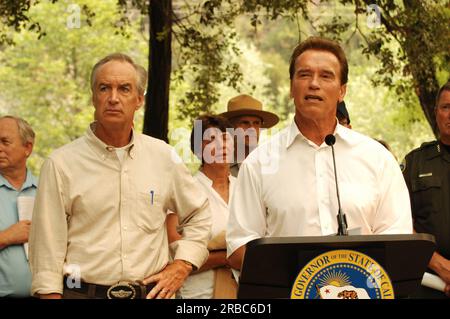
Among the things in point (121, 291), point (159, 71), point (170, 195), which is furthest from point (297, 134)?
point (159, 71)

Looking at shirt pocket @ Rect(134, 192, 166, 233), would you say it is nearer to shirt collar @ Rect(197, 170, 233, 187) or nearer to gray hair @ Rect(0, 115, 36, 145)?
shirt collar @ Rect(197, 170, 233, 187)

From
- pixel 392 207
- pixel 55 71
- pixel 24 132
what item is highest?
pixel 55 71

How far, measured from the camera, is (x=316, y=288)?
3348 mm

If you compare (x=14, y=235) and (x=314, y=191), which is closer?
(x=314, y=191)

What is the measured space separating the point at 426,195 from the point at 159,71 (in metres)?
6.48

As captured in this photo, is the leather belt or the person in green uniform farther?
the person in green uniform

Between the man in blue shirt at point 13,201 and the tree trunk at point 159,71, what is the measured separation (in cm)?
505

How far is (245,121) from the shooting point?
24.8ft

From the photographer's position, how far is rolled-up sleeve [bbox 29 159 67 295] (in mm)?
4395

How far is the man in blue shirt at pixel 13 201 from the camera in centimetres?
574

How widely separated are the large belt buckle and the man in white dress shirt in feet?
1.95

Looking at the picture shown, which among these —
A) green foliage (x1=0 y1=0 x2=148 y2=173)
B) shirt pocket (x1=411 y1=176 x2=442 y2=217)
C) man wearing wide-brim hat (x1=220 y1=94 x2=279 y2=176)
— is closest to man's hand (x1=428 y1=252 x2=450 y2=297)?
shirt pocket (x1=411 y1=176 x2=442 y2=217)

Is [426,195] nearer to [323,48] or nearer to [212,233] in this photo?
[212,233]
